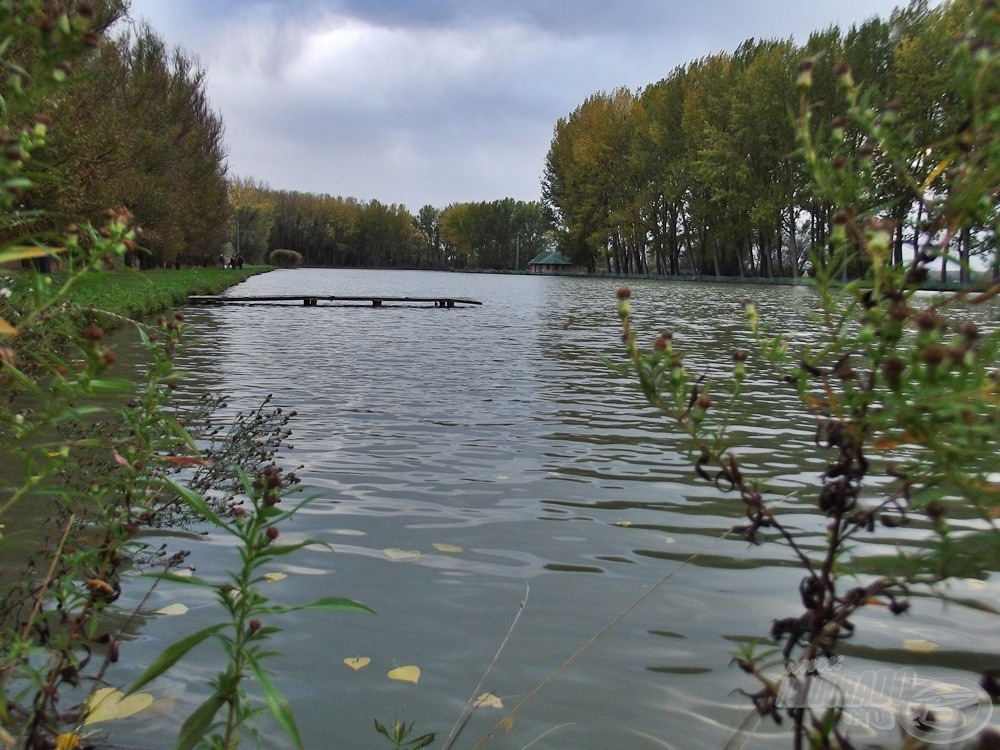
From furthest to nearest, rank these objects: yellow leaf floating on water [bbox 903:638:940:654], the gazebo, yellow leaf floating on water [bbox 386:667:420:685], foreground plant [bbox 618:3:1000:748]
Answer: the gazebo < yellow leaf floating on water [bbox 903:638:940:654] < yellow leaf floating on water [bbox 386:667:420:685] < foreground plant [bbox 618:3:1000:748]

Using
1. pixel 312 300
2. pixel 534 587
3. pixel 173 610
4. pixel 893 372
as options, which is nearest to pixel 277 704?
pixel 893 372

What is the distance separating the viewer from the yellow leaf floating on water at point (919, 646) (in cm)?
301

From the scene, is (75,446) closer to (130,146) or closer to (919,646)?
(919,646)

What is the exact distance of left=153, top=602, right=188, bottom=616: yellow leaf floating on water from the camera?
317 cm

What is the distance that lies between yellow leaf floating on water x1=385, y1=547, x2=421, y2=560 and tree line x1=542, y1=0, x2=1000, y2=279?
27.6 metres

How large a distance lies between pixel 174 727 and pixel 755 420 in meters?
5.91

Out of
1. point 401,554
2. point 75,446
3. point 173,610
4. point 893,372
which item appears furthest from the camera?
point 401,554

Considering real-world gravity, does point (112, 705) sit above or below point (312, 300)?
below

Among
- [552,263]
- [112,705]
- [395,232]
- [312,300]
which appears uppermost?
[395,232]

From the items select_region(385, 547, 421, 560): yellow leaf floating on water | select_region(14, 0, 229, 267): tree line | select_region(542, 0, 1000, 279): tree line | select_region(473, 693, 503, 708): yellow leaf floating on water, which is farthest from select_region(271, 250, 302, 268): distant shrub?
select_region(473, 693, 503, 708): yellow leaf floating on water

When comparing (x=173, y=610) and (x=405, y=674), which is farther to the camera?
(x=173, y=610)

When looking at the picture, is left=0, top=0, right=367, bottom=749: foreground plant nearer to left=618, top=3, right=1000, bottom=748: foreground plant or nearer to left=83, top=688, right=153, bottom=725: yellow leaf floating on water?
left=83, top=688, right=153, bottom=725: yellow leaf floating on water

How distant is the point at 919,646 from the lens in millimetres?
3049

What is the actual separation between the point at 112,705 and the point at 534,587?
169 cm
